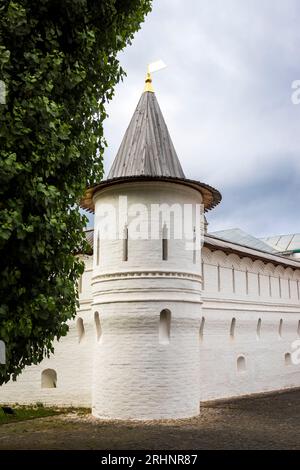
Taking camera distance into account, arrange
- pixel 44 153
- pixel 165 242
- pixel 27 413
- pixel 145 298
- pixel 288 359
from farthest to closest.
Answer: pixel 288 359 → pixel 27 413 → pixel 165 242 → pixel 145 298 → pixel 44 153

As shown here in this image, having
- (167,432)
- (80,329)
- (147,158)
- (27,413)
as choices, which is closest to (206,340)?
(80,329)

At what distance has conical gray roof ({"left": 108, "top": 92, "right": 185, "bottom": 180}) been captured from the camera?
16.2m

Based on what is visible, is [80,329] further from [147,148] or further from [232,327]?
[147,148]

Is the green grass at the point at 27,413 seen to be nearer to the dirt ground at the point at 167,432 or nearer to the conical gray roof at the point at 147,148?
the dirt ground at the point at 167,432

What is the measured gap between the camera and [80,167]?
834 centimetres

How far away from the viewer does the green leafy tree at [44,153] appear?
268 inches

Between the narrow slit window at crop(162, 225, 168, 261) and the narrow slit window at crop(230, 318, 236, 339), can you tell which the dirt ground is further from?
the narrow slit window at crop(162, 225, 168, 261)

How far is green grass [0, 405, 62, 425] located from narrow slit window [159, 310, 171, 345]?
14.0 ft

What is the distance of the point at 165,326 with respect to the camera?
49.8 ft

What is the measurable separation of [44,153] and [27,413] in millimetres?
11645

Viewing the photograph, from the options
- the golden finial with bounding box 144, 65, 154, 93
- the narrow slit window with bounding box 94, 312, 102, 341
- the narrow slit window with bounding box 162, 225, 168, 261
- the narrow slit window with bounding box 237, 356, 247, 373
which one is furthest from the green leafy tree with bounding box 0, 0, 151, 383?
the narrow slit window with bounding box 237, 356, 247, 373
